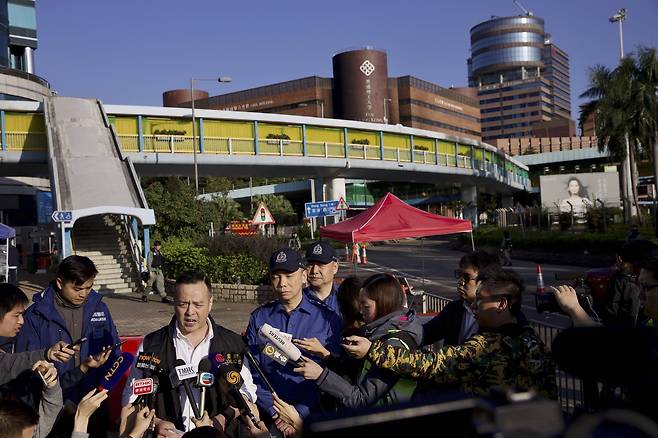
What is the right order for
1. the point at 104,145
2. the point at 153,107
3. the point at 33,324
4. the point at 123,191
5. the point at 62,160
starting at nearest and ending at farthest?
1. the point at 33,324
2. the point at 123,191
3. the point at 62,160
4. the point at 104,145
5. the point at 153,107

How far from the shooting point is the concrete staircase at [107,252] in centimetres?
2080

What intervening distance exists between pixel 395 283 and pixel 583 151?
7220cm

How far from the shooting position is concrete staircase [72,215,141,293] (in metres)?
20.8

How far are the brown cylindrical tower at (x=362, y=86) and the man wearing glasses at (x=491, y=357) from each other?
98.0m

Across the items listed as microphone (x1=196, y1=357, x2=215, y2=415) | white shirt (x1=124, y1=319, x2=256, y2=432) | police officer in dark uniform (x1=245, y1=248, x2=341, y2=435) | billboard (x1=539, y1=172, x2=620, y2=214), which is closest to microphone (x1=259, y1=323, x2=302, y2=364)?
microphone (x1=196, y1=357, x2=215, y2=415)

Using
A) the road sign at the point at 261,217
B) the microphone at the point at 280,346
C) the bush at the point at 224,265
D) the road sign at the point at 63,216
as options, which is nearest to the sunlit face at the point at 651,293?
the microphone at the point at 280,346

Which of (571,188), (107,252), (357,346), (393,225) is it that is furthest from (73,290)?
(571,188)

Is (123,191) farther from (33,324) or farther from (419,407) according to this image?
(419,407)

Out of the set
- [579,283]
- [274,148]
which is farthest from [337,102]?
[579,283]

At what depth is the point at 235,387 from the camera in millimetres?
2902

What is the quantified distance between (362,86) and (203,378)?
99.4m

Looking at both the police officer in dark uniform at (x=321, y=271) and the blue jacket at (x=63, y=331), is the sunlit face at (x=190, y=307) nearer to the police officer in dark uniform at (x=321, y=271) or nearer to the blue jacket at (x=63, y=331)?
the blue jacket at (x=63, y=331)

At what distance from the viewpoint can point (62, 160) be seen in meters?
24.0

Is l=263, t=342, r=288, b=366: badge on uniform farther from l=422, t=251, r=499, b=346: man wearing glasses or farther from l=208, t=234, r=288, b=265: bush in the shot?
l=208, t=234, r=288, b=265: bush
